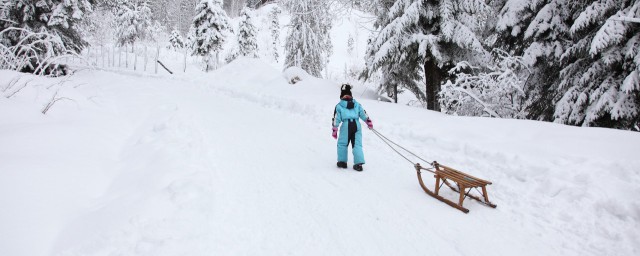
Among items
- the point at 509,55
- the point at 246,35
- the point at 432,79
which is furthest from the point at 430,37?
the point at 246,35

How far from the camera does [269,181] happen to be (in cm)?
498

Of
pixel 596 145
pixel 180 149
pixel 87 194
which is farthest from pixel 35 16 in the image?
pixel 596 145

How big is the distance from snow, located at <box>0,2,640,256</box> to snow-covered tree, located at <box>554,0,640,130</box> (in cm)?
148

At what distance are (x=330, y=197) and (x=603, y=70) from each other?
7.09 m

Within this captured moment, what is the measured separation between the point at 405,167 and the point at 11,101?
738 centimetres

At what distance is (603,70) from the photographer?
23.9ft

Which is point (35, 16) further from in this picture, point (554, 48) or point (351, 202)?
point (554, 48)

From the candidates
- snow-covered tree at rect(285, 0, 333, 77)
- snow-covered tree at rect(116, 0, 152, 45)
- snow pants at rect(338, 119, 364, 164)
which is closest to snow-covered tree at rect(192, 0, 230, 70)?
snow-covered tree at rect(116, 0, 152, 45)

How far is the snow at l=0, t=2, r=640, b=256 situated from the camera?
127 inches

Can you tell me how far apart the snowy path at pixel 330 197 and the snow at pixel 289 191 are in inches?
0.8

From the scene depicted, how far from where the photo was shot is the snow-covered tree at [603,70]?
6.55 m

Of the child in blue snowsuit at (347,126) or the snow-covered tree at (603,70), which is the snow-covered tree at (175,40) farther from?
the snow-covered tree at (603,70)

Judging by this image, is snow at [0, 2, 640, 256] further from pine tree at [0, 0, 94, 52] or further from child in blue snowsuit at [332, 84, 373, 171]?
pine tree at [0, 0, 94, 52]

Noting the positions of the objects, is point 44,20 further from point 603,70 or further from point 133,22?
point 603,70
